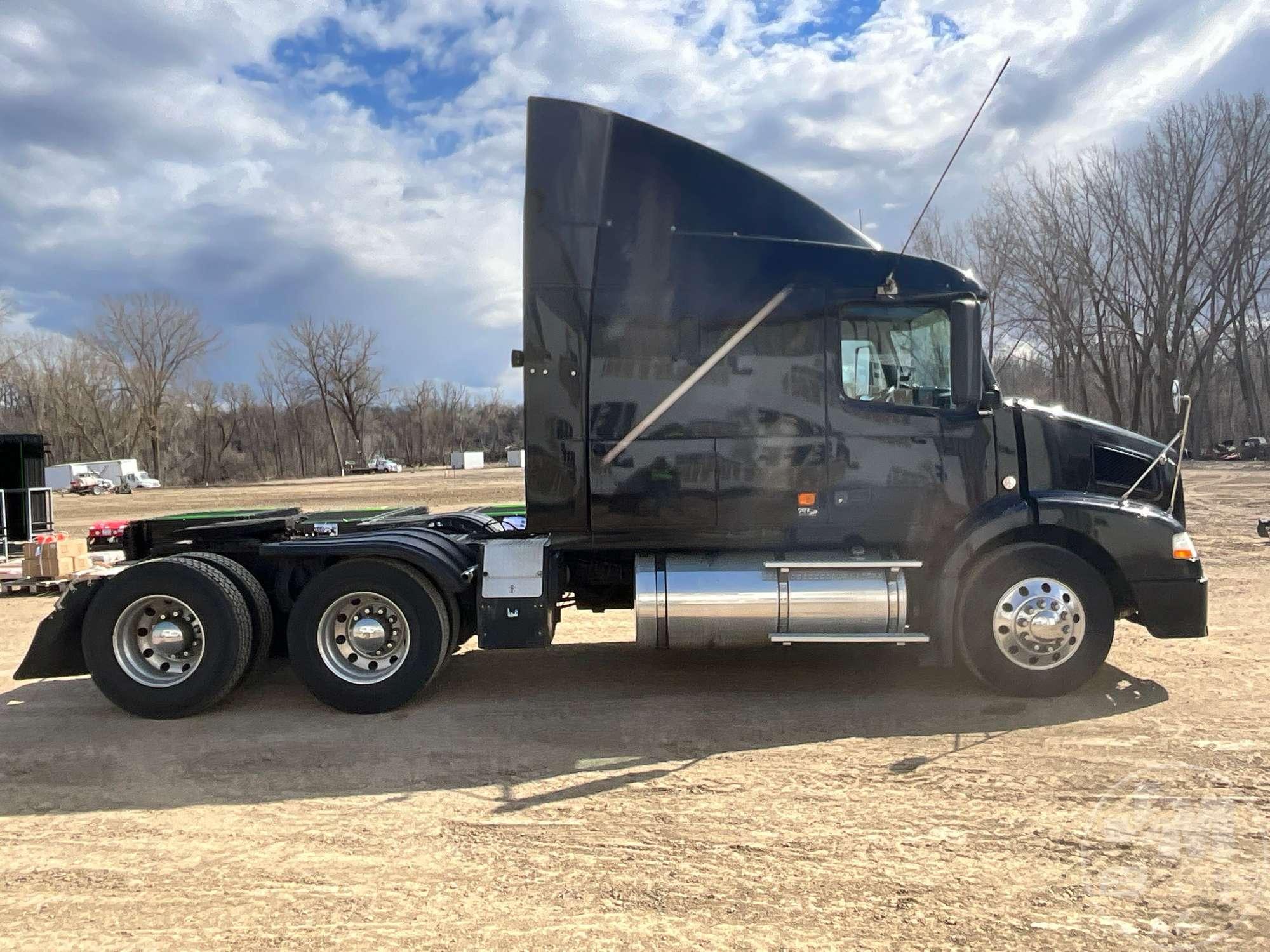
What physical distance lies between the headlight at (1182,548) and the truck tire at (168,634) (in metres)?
6.22

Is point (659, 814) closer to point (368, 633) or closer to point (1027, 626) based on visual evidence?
point (368, 633)

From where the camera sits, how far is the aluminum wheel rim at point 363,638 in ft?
17.2

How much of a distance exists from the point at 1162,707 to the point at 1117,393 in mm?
46286

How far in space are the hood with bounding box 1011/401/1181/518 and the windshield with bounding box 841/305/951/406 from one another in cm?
68

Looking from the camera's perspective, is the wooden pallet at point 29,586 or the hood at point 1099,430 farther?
the wooden pallet at point 29,586

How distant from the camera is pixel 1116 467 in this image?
5551 millimetres

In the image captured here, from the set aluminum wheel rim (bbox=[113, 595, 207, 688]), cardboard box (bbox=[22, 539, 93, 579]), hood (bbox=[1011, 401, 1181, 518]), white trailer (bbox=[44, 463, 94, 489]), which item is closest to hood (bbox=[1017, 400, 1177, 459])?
hood (bbox=[1011, 401, 1181, 518])

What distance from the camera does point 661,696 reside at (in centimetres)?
553

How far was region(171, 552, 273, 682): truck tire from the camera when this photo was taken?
531 cm

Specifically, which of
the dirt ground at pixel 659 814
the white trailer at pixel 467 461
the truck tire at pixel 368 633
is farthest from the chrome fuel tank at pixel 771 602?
the white trailer at pixel 467 461

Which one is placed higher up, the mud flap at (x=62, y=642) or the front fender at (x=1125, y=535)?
the front fender at (x=1125, y=535)

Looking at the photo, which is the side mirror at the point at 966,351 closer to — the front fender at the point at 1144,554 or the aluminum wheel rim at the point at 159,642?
the front fender at the point at 1144,554

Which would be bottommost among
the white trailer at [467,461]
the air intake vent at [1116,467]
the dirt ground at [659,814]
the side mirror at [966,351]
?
Result: the dirt ground at [659,814]

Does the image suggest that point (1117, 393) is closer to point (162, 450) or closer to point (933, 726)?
point (933, 726)
